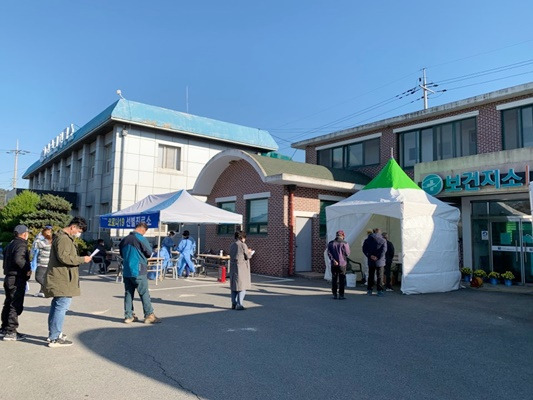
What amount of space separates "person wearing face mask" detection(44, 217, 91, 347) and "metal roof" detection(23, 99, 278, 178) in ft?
58.6

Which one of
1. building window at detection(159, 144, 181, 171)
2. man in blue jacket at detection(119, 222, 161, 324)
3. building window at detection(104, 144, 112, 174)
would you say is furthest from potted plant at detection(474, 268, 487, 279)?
building window at detection(104, 144, 112, 174)

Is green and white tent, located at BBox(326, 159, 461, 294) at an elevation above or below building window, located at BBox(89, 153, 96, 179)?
below

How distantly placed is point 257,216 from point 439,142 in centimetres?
778

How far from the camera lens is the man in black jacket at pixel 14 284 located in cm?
607

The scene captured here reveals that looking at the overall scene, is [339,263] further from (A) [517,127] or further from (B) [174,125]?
(B) [174,125]

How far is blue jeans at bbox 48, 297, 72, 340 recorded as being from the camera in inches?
227

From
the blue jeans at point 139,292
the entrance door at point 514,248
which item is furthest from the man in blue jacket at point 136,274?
the entrance door at point 514,248

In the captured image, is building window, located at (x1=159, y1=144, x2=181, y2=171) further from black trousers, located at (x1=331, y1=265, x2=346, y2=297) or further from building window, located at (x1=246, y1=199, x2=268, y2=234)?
black trousers, located at (x1=331, y1=265, x2=346, y2=297)

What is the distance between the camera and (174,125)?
24.4 m

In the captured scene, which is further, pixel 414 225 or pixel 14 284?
pixel 414 225

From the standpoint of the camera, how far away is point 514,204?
13.8 meters

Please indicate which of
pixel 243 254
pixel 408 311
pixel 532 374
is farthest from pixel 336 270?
pixel 532 374

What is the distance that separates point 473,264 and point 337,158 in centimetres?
830

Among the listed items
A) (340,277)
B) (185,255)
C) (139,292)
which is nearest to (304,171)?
(185,255)
